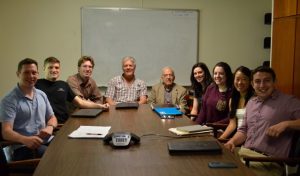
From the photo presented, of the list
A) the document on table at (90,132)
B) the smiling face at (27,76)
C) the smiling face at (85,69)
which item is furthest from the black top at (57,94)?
the document on table at (90,132)

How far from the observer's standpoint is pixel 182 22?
5020 millimetres

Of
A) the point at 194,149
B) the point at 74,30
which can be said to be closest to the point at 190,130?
the point at 194,149

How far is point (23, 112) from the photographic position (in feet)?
8.40

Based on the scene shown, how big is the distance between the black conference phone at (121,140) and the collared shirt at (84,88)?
→ 81.6 inches

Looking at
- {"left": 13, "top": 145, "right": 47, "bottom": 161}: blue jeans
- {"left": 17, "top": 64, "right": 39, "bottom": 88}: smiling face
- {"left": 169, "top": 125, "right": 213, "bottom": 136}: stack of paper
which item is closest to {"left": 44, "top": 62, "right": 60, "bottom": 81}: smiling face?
{"left": 17, "top": 64, "right": 39, "bottom": 88}: smiling face

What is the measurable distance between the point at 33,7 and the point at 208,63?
2.76 metres

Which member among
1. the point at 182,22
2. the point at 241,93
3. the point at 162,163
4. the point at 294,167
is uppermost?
the point at 182,22

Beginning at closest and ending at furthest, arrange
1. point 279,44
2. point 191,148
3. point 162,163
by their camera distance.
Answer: point 162,163
point 191,148
point 279,44

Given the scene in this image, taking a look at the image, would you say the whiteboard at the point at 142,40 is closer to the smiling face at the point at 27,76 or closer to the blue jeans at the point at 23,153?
the smiling face at the point at 27,76

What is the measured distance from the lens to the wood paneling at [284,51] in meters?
3.46

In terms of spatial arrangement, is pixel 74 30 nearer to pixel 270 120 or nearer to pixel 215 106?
pixel 215 106

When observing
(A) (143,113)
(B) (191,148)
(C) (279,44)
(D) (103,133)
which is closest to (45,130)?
(D) (103,133)

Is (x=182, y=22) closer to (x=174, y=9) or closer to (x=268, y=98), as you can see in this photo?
(x=174, y=9)

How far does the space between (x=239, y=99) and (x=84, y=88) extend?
1952 mm
